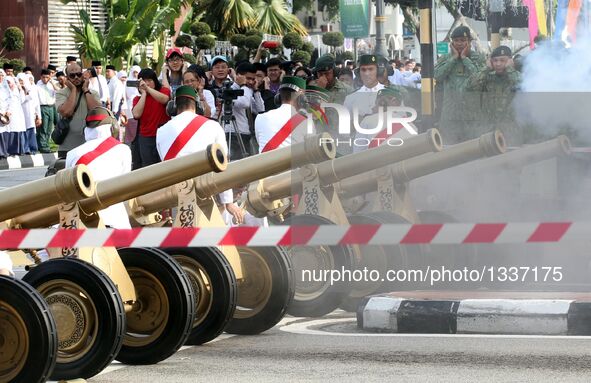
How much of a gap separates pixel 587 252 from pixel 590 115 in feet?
2.92

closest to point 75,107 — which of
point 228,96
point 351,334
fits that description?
point 228,96

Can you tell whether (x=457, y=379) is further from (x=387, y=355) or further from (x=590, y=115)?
(x=590, y=115)

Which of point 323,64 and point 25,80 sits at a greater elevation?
point 323,64

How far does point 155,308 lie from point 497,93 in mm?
2293

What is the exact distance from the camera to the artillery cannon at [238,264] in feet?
32.1

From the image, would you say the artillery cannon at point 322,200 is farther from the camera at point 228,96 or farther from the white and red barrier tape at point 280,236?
the camera at point 228,96

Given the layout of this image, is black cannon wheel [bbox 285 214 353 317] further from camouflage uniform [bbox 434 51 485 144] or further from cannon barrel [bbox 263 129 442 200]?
camouflage uniform [bbox 434 51 485 144]

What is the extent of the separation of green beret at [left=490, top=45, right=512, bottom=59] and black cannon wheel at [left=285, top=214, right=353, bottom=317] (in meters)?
1.68

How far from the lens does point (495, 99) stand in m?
9.34

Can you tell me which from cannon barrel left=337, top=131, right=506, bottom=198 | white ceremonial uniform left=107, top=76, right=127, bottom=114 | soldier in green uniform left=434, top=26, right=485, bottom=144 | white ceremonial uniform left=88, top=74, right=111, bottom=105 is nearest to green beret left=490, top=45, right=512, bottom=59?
soldier in green uniform left=434, top=26, right=485, bottom=144

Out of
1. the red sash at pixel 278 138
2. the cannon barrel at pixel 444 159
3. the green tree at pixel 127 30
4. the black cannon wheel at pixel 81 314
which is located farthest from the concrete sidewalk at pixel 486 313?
the green tree at pixel 127 30

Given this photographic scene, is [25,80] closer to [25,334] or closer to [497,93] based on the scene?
[497,93]

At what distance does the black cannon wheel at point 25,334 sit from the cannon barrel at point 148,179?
55.2 inches

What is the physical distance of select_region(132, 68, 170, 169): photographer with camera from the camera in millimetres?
16188
